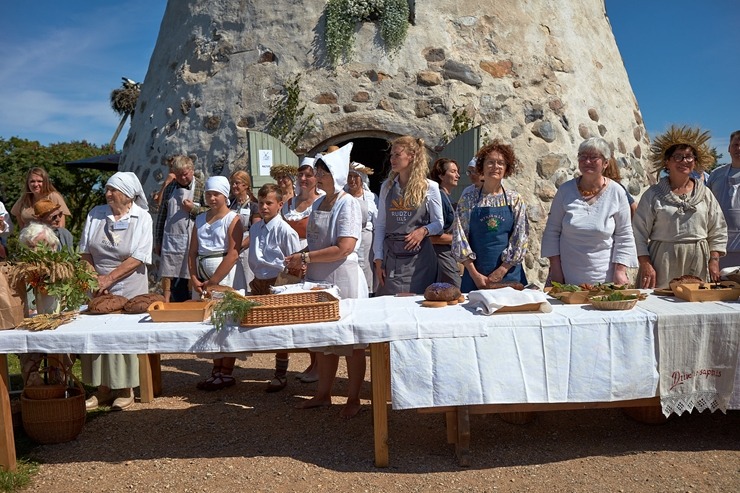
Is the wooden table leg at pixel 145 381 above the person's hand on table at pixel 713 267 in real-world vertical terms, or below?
below

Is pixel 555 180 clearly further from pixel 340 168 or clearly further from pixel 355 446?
pixel 355 446

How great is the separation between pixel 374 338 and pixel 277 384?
2043mm

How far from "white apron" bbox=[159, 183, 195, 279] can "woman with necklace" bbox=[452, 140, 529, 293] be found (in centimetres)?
261

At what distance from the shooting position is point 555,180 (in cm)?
787

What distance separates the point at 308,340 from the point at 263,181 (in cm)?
458

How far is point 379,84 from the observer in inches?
305

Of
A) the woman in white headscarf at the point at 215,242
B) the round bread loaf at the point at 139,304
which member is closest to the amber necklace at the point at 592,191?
the woman in white headscarf at the point at 215,242

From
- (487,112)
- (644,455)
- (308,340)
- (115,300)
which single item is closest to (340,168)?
(308,340)

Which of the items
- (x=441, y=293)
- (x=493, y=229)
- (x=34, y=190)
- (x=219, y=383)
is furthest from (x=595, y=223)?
(x=34, y=190)

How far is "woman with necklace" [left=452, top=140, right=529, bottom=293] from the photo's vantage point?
4.13 meters

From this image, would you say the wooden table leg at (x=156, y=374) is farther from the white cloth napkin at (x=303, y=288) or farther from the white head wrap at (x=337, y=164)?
the white head wrap at (x=337, y=164)

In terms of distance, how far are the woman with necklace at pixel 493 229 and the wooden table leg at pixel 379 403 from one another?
3.61 feet

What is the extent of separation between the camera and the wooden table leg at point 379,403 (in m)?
3.34

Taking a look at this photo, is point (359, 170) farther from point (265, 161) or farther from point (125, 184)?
point (265, 161)
